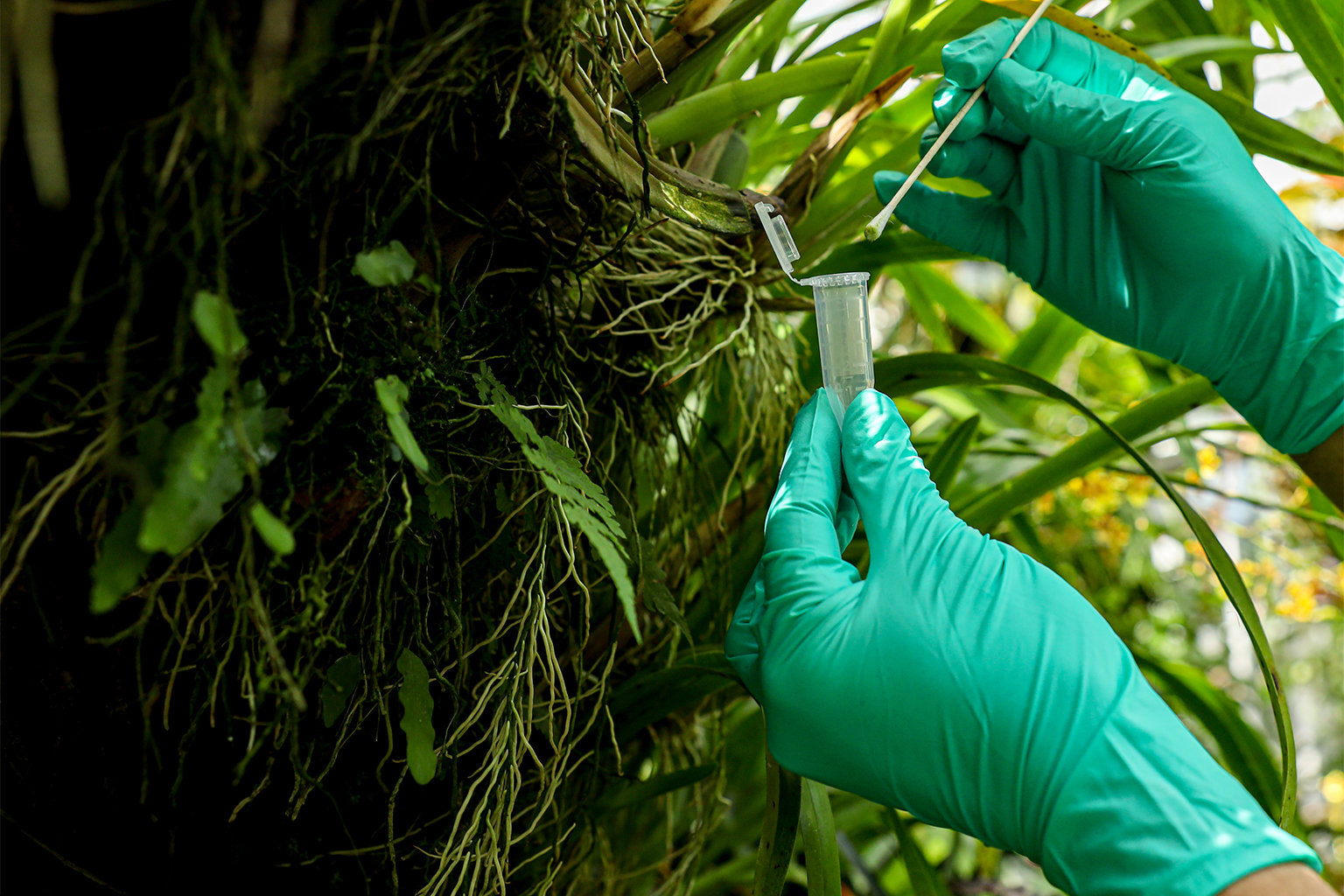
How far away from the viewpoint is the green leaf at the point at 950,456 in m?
0.68

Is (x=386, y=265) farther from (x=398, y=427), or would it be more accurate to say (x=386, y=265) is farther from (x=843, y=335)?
(x=843, y=335)

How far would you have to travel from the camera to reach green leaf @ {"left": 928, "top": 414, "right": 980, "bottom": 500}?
0.68 metres

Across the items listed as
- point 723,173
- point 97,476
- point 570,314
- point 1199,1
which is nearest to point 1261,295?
point 1199,1

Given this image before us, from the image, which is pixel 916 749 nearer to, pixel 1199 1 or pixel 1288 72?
pixel 1199 1

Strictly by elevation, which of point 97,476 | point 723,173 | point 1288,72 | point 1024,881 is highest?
point 1288,72

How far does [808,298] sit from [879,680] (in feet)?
1.03

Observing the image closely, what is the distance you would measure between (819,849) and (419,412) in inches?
14.9

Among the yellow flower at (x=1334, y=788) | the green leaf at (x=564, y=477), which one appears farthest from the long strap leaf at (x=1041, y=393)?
the yellow flower at (x=1334, y=788)

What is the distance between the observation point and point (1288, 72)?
1179mm

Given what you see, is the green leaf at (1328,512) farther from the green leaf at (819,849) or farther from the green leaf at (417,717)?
the green leaf at (417,717)

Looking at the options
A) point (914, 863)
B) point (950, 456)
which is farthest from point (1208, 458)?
point (914, 863)

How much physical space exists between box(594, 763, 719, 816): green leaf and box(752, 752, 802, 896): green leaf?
7 centimetres

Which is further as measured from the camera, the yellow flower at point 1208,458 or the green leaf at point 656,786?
the yellow flower at point 1208,458

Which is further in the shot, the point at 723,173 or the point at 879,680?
the point at 723,173
